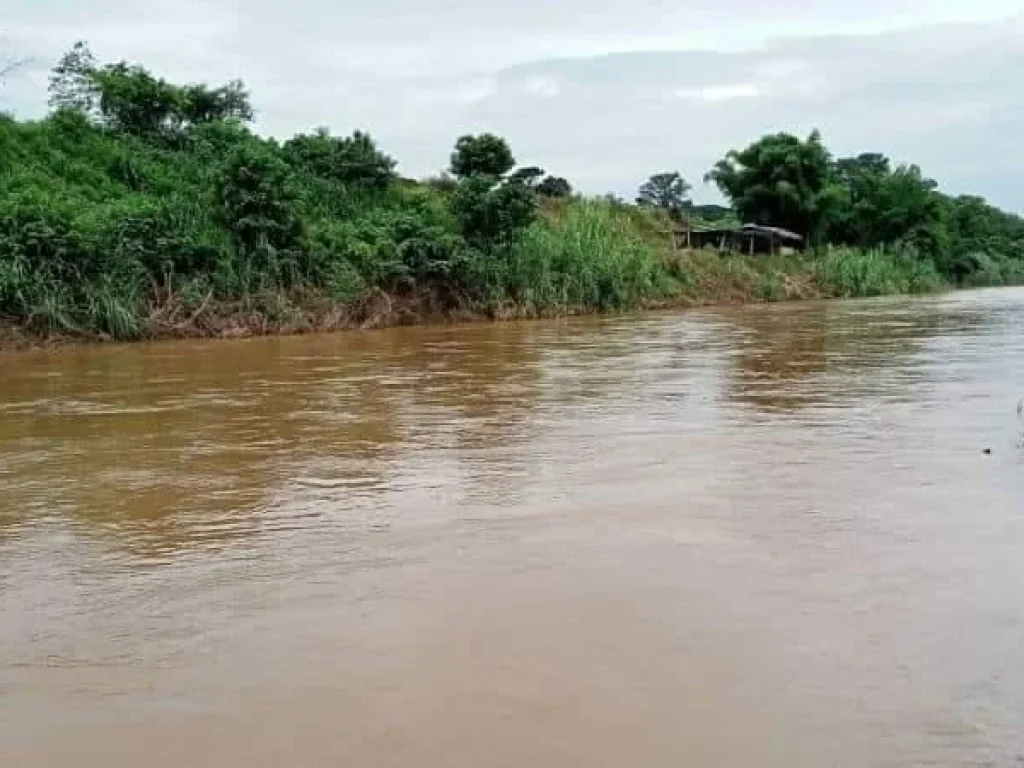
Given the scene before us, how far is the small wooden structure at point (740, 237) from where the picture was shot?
135ft

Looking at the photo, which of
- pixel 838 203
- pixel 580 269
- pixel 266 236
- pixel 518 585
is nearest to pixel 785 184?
pixel 838 203

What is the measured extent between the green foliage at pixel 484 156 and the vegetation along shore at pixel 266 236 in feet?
0.13

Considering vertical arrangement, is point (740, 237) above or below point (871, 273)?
above

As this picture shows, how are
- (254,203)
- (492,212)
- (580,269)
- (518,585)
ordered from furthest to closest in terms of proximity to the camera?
(580,269)
(492,212)
(254,203)
(518,585)

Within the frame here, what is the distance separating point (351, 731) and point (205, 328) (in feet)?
61.2

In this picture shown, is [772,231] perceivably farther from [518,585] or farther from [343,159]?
[518,585]

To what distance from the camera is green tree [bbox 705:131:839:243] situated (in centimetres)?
4409

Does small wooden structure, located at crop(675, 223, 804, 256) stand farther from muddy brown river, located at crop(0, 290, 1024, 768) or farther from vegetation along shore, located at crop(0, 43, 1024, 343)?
muddy brown river, located at crop(0, 290, 1024, 768)

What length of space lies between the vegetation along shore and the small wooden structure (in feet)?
8.91

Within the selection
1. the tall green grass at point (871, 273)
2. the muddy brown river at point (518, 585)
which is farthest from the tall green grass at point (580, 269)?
the muddy brown river at point (518, 585)

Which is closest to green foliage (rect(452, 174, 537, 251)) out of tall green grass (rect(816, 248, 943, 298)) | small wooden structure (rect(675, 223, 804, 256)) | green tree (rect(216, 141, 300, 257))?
green tree (rect(216, 141, 300, 257))

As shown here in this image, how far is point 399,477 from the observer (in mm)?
6527

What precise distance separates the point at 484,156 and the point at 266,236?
7692mm

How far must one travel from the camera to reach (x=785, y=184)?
44.0 metres
